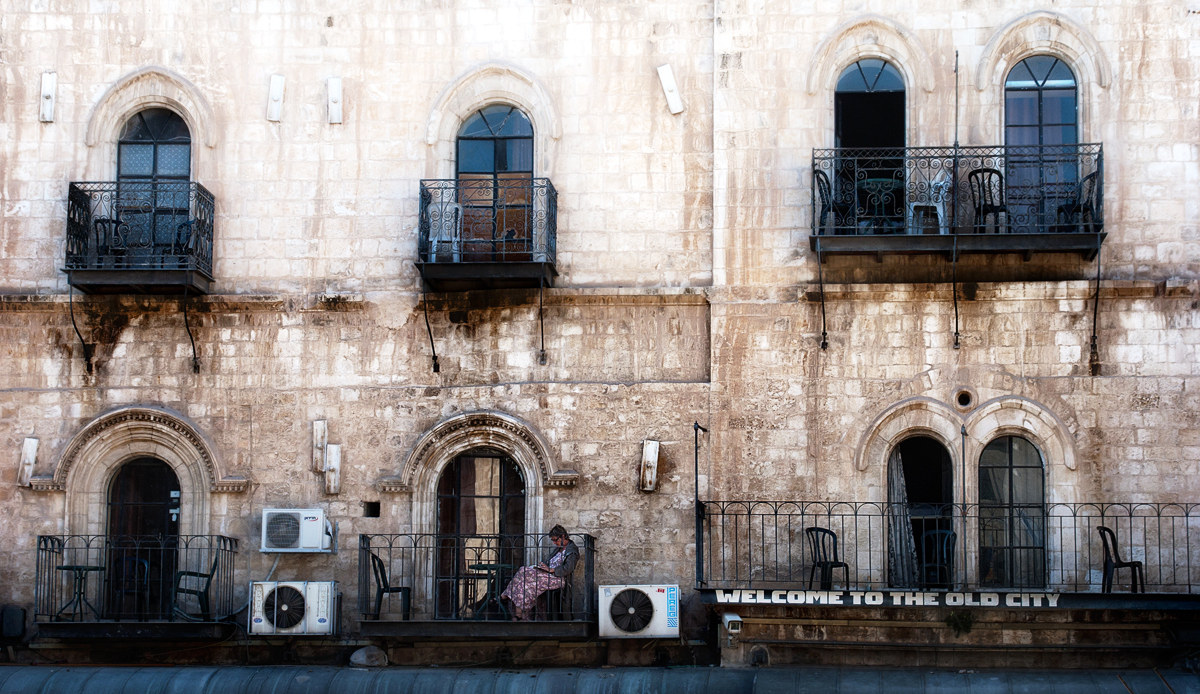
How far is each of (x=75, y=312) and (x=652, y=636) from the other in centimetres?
779

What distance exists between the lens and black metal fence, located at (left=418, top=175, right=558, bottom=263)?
1686 cm

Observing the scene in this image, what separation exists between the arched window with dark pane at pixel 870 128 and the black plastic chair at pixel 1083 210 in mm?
1790

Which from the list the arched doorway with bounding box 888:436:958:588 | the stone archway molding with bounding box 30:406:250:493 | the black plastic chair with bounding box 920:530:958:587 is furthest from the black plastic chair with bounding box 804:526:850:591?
the stone archway molding with bounding box 30:406:250:493

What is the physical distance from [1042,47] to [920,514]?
5547 mm

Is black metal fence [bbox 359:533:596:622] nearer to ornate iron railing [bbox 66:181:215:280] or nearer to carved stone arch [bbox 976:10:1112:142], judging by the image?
ornate iron railing [bbox 66:181:215:280]

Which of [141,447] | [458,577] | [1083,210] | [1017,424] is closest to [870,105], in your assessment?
[1083,210]

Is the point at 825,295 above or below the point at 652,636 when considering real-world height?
above

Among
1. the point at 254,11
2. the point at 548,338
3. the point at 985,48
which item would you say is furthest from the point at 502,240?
the point at 985,48

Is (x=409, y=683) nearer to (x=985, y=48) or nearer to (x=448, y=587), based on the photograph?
(x=448, y=587)

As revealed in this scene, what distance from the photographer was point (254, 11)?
17984 mm

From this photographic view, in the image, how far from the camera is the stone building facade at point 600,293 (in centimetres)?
1645

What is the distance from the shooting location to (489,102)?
1778cm

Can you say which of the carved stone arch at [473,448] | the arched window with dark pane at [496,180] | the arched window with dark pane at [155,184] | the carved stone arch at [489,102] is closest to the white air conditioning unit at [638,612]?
the carved stone arch at [473,448]

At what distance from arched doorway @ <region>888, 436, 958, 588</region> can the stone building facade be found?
0.18 metres
